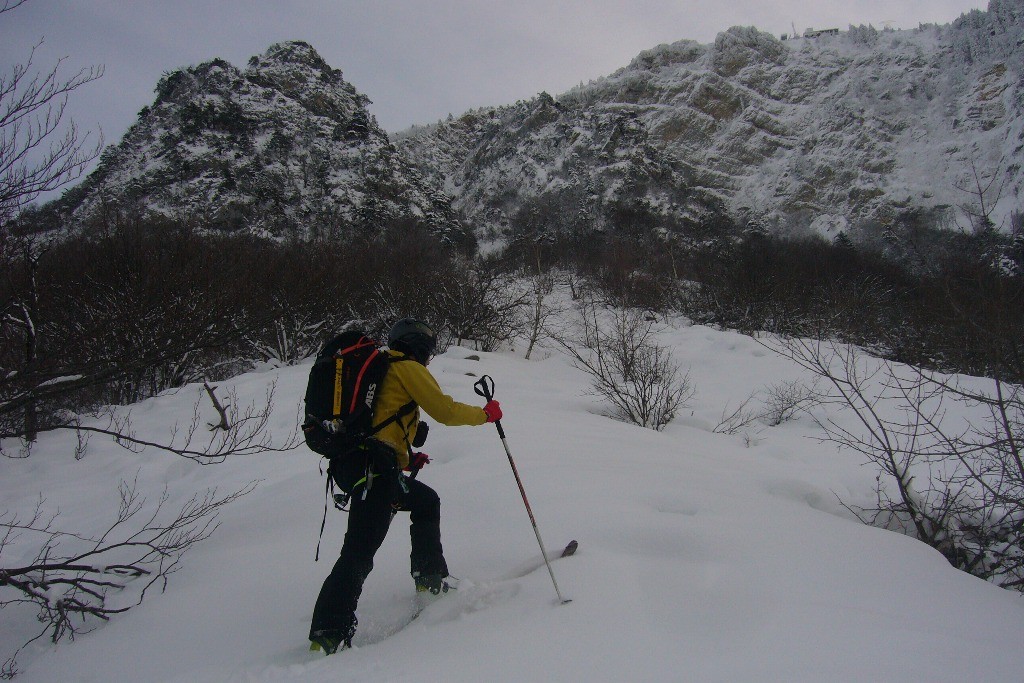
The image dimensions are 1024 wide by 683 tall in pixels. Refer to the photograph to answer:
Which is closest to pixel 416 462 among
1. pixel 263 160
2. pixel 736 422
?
pixel 736 422

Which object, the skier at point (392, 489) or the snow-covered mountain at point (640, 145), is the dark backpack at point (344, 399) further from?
the snow-covered mountain at point (640, 145)

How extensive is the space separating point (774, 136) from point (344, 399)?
67892mm

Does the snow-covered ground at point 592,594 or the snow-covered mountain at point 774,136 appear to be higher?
the snow-covered mountain at point 774,136

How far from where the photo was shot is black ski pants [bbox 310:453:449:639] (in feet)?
7.10

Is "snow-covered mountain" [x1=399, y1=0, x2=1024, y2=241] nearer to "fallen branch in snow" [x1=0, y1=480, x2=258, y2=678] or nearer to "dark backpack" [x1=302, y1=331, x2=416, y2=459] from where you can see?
"fallen branch in snow" [x1=0, y1=480, x2=258, y2=678]

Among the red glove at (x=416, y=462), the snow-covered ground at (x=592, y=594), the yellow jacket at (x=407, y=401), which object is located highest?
the yellow jacket at (x=407, y=401)

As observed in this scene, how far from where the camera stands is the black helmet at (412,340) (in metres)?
2.66

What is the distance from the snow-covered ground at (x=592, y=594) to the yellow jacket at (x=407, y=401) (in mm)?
907

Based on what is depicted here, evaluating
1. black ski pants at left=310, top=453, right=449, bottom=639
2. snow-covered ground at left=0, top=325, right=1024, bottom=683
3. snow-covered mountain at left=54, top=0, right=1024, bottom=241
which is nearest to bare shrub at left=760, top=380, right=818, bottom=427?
snow-covered ground at left=0, top=325, right=1024, bottom=683

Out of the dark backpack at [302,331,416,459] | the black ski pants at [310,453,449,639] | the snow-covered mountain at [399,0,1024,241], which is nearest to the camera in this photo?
the black ski pants at [310,453,449,639]

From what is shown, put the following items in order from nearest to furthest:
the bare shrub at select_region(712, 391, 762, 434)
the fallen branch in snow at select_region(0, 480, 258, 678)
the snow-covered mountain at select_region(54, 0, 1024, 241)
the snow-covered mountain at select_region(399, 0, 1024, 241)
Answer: the fallen branch in snow at select_region(0, 480, 258, 678) < the bare shrub at select_region(712, 391, 762, 434) < the snow-covered mountain at select_region(54, 0, 1024, 241) < the snow-covered mountain at select_region(399, 0, 1024, 241)

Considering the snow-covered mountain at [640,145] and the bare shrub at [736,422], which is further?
the snow-covered mountain at [640,145]

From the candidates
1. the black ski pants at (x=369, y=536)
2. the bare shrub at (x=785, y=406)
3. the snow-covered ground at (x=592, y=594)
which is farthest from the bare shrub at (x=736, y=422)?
the black ski pants at (x=369, y=536)

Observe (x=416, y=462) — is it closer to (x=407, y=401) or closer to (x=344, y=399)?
(x=407, y=401)
